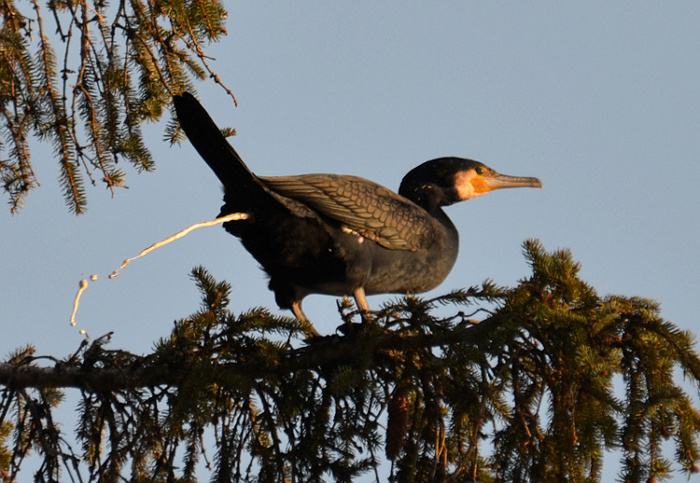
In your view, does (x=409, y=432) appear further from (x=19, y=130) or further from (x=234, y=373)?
(x=19, y=130)

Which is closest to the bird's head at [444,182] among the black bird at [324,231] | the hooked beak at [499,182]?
the hooked beak at [499,182]

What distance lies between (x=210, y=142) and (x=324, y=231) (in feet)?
2.39

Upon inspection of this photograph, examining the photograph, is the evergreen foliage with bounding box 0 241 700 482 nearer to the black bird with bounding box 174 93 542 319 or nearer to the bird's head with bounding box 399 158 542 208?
the black bird with bounding box 174 93 542 319

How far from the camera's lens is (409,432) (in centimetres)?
330

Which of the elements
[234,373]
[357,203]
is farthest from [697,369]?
[357,203]

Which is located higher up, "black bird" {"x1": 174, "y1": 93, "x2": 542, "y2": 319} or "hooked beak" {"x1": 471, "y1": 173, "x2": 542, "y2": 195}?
"hooked beak" {"x1": 471, "y1": 173, "x2": 542, "y2": 195}

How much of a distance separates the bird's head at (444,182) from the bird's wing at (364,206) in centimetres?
45

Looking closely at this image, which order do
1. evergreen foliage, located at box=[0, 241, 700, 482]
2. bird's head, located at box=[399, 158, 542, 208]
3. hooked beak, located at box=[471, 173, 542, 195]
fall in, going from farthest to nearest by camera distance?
hooked beak, located at box=[471, 173, 542, 195]
bird's head, located at box=[399, 158, 542, 208]
evergreen foliage, located at box=[0, 241, 700, 482]

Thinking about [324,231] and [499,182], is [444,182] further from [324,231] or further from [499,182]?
[324,231]

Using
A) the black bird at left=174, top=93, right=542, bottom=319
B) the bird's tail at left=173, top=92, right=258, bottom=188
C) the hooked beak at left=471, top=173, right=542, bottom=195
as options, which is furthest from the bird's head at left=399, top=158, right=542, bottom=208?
the bird's tail at left=173, top=92, right=258, bottom=188

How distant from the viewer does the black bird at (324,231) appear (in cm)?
442

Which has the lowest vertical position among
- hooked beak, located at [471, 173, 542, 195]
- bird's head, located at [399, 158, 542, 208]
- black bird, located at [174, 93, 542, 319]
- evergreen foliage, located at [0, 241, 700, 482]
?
evergreen foliage, located at [0, 241, 700, 482]

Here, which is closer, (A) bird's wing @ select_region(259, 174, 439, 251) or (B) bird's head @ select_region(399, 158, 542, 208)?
(A) bird's wing @ select_region(259, 174, 439, 251)

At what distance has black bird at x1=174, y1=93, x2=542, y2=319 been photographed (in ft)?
14.5
